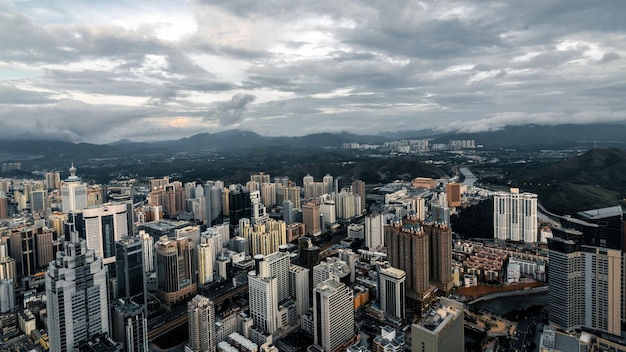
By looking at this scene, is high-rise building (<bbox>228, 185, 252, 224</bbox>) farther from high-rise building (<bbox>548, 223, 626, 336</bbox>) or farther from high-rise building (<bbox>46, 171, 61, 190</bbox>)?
high-rise building (<bbox>46, 171, 61, 190</bbox>)

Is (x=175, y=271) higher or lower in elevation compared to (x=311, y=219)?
lower

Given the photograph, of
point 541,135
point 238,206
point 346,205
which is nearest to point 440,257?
point 346,205

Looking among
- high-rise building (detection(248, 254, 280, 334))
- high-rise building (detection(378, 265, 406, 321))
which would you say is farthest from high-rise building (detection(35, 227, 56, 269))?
high-rise building (detection(378, 265, 406, 321))

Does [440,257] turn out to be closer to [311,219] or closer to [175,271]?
[175,271]

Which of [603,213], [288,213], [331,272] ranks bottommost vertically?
[331,272]

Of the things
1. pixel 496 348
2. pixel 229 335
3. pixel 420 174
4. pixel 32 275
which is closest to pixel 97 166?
pixel 32 275

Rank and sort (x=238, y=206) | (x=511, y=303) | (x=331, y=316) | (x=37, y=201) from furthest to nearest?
(x=37, y=201)
(x=238, y=206)
(x=511, y=303)
(x=331, y=316)
